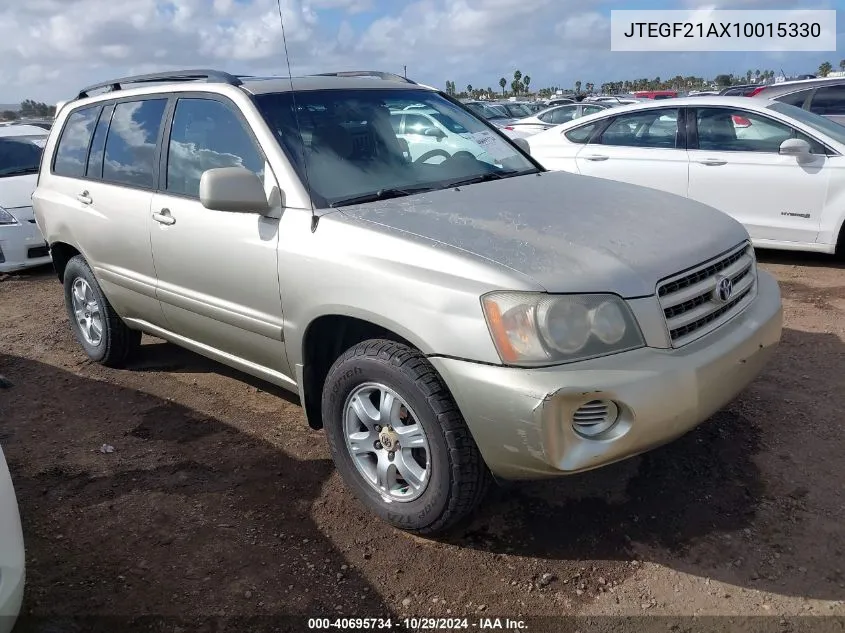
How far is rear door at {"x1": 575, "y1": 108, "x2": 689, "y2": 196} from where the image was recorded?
6848mm

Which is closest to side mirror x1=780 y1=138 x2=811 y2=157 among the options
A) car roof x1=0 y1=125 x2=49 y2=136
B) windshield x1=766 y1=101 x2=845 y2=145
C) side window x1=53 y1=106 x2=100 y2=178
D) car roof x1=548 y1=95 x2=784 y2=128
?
windshield x1=766 y1=101 x2=845 y2=145

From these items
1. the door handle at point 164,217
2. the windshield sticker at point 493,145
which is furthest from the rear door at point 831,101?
→ the door handle at point 164,217

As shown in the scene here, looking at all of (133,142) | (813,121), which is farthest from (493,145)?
(813,121)

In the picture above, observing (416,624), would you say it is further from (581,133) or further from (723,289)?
(581,133)

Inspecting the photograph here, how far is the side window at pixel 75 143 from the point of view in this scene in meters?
4.65

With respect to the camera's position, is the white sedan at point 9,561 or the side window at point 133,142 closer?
the white sedan at point 9,561

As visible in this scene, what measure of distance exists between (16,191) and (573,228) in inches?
285

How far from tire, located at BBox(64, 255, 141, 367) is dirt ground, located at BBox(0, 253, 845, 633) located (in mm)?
679

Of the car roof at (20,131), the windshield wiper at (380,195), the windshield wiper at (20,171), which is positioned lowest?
the windshield wiper at (380,195)

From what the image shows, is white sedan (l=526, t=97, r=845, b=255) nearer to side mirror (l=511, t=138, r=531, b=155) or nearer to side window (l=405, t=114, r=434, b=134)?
side mirror (l=511, t=138, r=531, b=155)

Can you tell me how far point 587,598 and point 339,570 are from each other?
920mm

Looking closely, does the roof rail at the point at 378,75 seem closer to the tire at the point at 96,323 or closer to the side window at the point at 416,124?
the side window at the point at 416,124

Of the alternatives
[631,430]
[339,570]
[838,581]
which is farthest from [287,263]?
[838,581]

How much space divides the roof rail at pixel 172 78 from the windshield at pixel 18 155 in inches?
179
